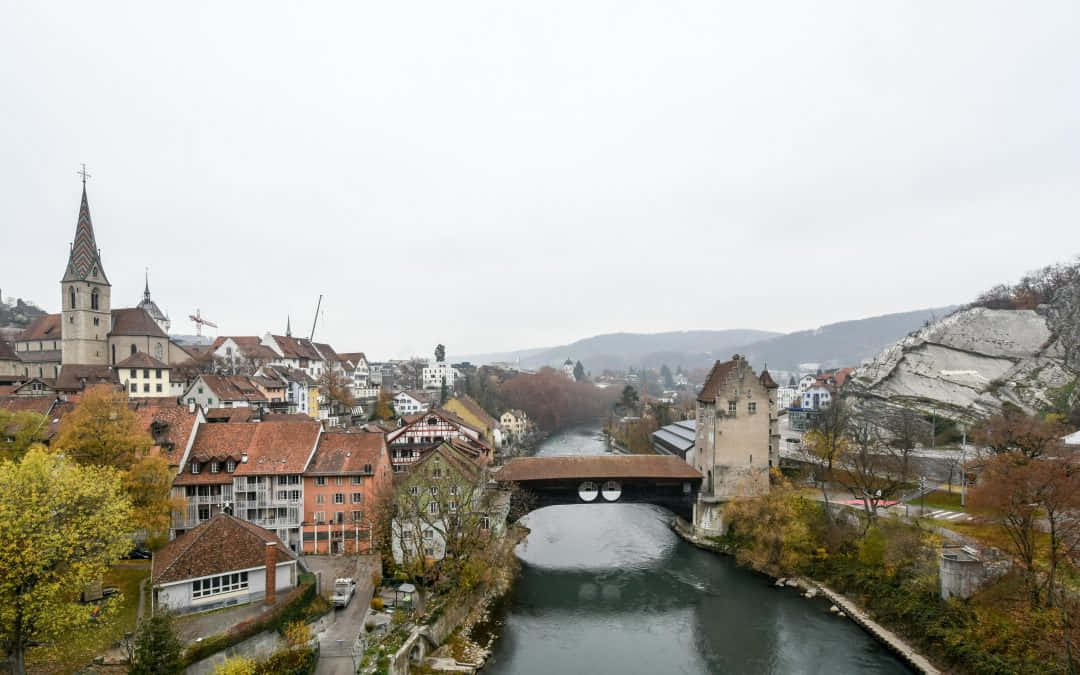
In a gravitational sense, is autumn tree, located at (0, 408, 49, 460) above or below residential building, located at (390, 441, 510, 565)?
above

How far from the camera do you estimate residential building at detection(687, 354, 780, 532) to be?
35750mm

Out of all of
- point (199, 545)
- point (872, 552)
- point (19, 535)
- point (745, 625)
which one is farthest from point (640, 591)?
point (19, 535)

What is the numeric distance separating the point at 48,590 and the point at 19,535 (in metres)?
1.71

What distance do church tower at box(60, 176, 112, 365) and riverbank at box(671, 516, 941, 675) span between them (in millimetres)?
51307

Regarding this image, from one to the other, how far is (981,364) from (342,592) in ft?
165

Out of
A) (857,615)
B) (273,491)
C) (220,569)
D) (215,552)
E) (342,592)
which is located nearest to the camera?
(220,569)

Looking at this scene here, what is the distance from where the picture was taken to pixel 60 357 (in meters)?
51.7

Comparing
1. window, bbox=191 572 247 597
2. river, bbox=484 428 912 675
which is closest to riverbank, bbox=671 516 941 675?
river, bbox=484 428 912 675

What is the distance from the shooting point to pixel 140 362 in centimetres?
4703

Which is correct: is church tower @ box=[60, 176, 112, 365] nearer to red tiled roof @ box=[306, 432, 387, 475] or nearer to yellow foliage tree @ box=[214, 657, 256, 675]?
red tiled roof @ box=[306, 432, 387, 475]

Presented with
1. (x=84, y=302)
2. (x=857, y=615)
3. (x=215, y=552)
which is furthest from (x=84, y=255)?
(x=857, y=615)

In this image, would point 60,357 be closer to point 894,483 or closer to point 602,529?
point 602,529

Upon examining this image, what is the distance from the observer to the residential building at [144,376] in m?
46.8

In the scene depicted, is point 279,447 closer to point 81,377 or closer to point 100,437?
point 100,437
